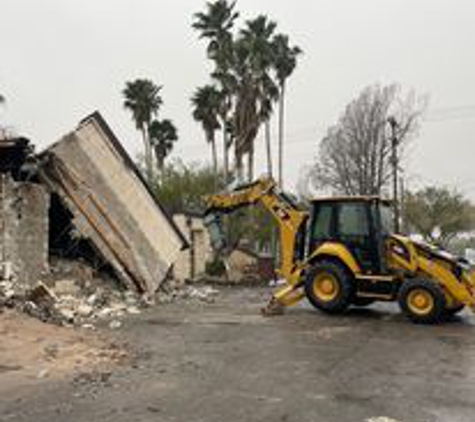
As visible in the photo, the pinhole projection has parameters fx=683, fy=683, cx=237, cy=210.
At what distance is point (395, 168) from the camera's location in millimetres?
40344

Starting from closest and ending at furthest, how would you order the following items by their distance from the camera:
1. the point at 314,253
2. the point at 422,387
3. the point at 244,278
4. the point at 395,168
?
the point at 422,387 < the point at 314,253 < the point at 244,278 < the point at 395,168

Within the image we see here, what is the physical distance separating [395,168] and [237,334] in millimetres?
30108

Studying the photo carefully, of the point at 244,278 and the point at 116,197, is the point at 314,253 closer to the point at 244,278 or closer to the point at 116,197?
the point at 116,197

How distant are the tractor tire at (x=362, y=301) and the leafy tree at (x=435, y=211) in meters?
39.7

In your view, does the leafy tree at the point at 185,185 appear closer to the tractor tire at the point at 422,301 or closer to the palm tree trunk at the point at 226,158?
the palm tree trunk at the point at 226,158

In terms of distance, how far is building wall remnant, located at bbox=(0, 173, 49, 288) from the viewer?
598 inches

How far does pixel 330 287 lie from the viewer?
14695 millimetres

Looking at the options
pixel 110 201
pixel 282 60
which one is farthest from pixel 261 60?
pixel 110 201

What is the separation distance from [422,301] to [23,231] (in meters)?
9.09

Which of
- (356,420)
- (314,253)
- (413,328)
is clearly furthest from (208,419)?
(314,253)

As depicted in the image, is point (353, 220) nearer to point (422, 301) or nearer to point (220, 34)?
point (422, 301)

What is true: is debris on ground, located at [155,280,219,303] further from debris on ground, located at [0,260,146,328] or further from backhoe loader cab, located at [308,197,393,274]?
backhoe loader cab, located at [308,197,393,274]

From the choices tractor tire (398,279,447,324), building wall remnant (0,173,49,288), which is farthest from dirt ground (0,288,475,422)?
building wall remnant (0,173,49,288)

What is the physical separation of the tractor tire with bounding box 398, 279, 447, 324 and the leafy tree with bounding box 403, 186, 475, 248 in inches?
1644
